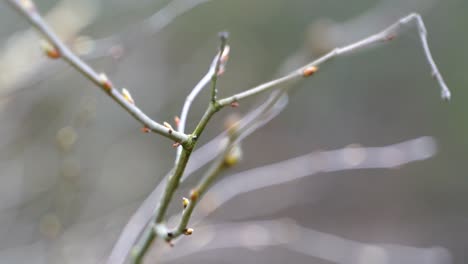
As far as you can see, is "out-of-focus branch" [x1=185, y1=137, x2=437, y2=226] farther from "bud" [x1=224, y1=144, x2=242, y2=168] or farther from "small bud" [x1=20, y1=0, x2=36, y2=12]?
"small bud" [x1=20, y1=0, x2=36, y2=12]

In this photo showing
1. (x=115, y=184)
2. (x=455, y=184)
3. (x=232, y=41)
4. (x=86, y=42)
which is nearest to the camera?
(x=86, y=42)

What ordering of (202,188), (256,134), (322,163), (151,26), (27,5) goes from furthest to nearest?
(256,134) < (322,163) < (151,26) < (202,188) < (27,5)

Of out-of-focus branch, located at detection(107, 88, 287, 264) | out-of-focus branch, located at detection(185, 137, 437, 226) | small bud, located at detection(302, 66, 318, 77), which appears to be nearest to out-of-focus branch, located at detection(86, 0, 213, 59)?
out-of-focus branch, located at detection(107, 88, 287, 264)

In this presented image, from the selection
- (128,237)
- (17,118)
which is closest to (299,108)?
(17,118)

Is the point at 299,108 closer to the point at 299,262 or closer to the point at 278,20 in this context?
the point at 278,20

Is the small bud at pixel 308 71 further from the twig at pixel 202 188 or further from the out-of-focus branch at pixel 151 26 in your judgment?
the out-of-focus branch at pixel 151 26

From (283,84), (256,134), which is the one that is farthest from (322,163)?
(256,134)

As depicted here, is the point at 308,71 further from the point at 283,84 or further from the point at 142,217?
the point at 142,217

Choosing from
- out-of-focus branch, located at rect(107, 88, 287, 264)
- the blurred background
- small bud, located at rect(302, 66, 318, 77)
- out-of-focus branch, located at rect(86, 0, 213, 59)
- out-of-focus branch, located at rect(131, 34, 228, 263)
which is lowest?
out-of-focus branch, located at rect(131, 34, 228, 263)
